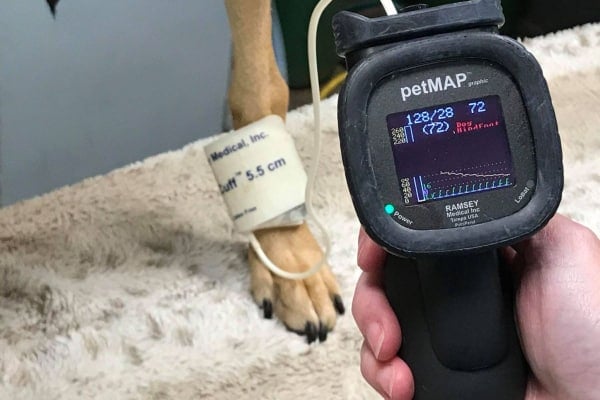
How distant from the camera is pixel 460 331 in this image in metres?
0.59

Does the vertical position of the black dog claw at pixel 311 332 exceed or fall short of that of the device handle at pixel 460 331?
it falls short

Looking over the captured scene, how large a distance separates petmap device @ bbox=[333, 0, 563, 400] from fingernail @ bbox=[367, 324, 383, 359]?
13 centimetres

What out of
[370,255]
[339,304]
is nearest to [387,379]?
[370,255]

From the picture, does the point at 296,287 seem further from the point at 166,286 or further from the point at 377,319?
the point at 377,319

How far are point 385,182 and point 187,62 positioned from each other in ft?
3.36

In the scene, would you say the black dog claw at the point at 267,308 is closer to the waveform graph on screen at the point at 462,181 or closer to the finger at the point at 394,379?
the finger at the point at 394,379

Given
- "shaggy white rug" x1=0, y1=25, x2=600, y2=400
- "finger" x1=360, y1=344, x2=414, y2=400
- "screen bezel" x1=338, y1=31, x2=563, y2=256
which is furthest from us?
"shaggy white rug" x1=0, y1=25, x2=600, y2=400

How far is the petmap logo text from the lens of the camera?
0.54 metres

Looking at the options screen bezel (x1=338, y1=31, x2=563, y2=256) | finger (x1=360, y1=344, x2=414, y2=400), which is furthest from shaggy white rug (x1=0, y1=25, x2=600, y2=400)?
screen bezel (x1=338, y1=31, x2=563, y2=256)

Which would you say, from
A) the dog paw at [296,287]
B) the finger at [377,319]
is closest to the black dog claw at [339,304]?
the dog paw at [296,287]

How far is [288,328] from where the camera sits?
0.98m

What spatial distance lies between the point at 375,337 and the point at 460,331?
0.32ft

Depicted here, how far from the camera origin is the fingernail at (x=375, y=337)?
2.15ft

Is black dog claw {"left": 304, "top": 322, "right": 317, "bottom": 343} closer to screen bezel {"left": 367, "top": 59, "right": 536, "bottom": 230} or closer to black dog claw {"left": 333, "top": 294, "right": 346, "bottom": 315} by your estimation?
black dog claw {"left": 333, "top": 294, "right": 346, "bottom": 315}
